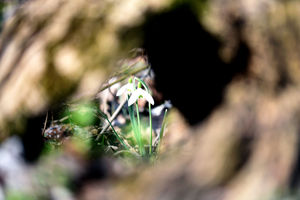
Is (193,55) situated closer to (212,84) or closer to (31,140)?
(212,84)

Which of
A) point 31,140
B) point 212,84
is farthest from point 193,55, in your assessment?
point 31,140

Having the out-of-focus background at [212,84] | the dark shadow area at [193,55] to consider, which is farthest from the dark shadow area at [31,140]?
the dark shadow area at [193,55]

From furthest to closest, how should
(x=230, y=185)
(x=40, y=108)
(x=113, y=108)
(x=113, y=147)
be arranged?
(x=113, y=108), (x=113, y=147), (x=40, y=108), (x=230, y=185)

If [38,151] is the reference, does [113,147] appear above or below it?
above

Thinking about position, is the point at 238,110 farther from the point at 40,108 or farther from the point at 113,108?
the point at 113,108

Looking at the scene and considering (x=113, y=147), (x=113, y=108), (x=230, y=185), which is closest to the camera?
(x=230, y=185)

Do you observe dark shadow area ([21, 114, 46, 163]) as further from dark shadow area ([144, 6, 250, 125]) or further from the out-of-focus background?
dark shadow area ([144, 6, 250, 125])

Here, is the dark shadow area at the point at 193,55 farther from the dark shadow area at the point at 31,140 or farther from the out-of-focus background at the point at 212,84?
the dark shadow area at the point at 31,140

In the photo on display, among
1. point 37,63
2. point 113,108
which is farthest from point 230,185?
point 113,108
